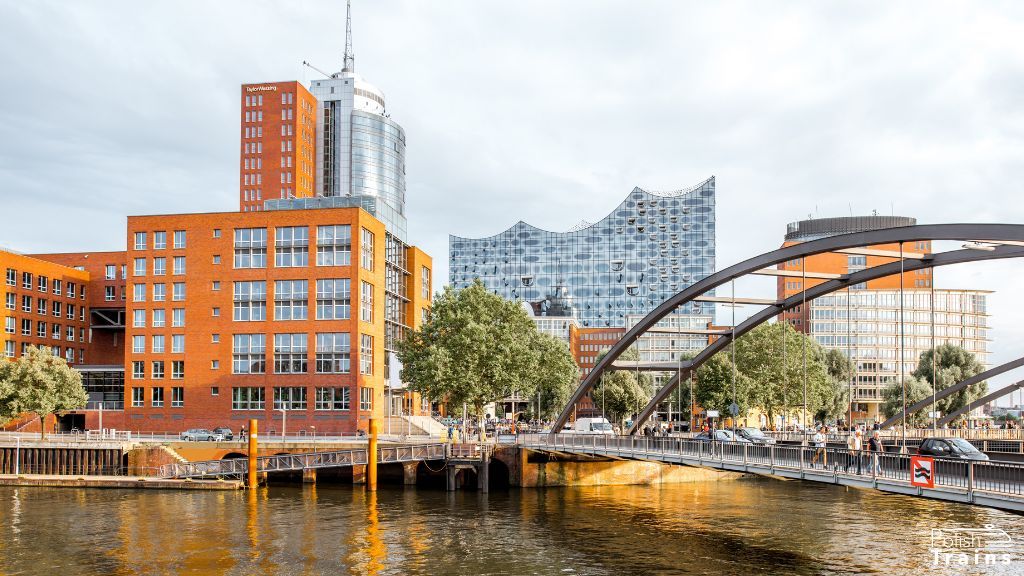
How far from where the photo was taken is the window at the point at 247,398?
76812 millimetres

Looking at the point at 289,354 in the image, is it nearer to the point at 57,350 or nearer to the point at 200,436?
the point at 200,436

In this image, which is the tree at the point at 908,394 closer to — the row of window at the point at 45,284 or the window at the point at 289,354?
the window at the point at 289,354

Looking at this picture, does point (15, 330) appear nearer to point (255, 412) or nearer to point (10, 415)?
point (10, 415)

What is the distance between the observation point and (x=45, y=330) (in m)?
95.6

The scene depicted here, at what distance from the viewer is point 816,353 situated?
10744 centimetres

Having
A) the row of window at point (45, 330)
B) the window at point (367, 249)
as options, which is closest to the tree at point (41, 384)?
the row of window at point (45, 330)

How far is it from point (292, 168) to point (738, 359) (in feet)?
273

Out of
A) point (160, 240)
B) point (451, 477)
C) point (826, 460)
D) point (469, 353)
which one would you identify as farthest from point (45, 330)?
point (826, 460)

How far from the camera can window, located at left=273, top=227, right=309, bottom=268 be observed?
77.9m

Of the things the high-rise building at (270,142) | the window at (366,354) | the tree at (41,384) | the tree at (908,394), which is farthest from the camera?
the high-rise building at (270,142)

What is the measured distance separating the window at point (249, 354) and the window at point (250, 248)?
19.0 ft

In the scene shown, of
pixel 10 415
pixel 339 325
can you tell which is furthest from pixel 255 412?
pixel 10 415

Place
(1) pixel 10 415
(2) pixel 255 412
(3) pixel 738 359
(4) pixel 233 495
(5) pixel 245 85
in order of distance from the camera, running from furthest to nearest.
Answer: (5) pixel 245 85 < (3) pixel 738 359 < (2) pixel 255 412 < (1) pixel 10 415 < (4) pixel 233 495

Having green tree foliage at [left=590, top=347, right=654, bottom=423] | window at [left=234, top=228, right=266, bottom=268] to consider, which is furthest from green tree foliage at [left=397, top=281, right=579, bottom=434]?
green tree foliage at [left=590, top=347, right=654, bottom=423]
